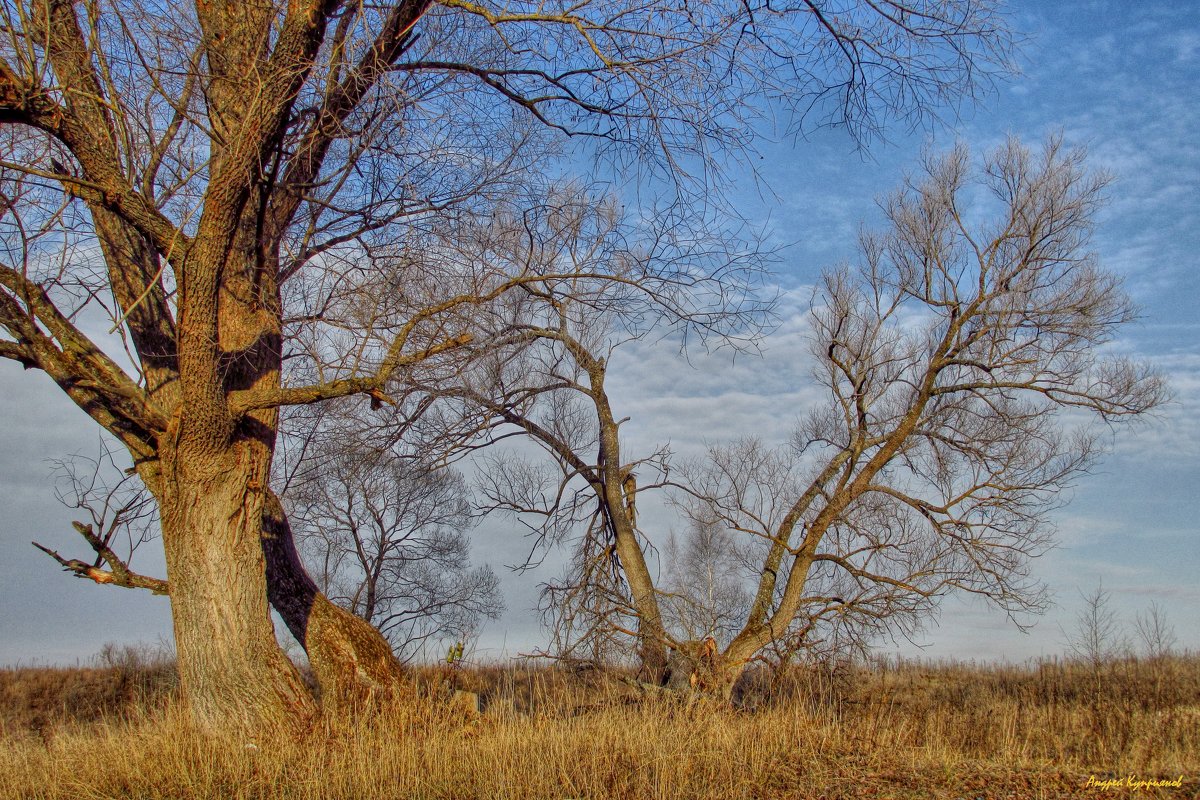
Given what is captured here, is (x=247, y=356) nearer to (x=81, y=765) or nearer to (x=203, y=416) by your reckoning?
(x=203, y=416)

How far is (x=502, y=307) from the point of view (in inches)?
410

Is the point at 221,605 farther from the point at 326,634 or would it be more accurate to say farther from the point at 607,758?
the point at 607,758

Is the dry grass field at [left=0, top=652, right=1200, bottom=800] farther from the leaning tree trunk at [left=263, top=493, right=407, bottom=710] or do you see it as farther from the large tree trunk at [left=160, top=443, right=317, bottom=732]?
the leaning tree trunk at [left=263, top=493, right=407, bottom=710]

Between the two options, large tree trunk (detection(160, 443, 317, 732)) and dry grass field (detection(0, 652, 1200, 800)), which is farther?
large tree trunk (detection(160, 443, 317, 732))

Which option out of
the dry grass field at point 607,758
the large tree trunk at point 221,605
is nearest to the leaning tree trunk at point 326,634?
the dry grass field at point 607,758

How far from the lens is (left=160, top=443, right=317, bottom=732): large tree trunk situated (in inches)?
256

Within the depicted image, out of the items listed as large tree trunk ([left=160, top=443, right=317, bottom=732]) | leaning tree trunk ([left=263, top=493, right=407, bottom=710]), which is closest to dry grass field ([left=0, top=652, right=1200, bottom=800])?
large tree trunk ([left=160, top=443, right=317, bottom=732])

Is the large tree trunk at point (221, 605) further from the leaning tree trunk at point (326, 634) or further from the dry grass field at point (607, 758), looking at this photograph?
the leaning tree trunk at point (326, 634)

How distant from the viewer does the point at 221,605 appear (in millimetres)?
6598

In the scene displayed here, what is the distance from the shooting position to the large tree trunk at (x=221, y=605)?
6.51 metres

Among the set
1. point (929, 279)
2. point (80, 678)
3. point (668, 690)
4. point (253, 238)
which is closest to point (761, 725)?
point (668, 690)

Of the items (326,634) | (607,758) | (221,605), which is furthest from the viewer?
(326,634)

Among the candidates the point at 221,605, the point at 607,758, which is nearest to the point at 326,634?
the point at 221,605

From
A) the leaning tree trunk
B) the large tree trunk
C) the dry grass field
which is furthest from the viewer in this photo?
the leaning tree trunk
